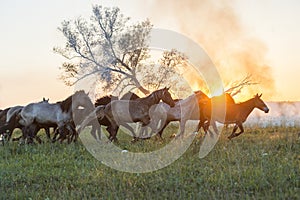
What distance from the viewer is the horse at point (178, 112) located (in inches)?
825

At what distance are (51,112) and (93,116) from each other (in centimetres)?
158

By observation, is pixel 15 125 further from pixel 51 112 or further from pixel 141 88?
pixel 141 88

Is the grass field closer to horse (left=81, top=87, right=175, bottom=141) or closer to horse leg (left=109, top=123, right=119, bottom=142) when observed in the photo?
horse leg (left=109, top=123, right=119, bottom=142)

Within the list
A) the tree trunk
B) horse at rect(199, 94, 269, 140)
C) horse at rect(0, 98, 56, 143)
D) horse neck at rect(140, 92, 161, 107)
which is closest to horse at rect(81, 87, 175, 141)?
horse neck at rect(140, 92, 161, 107)

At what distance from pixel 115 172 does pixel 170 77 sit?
2067 cm

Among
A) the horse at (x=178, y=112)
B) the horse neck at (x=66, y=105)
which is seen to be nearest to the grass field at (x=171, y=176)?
the horse neck at (x=66, y=105)

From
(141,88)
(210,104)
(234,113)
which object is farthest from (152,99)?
(141,88)

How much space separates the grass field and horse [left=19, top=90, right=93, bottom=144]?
3516mm

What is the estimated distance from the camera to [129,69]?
112 feet

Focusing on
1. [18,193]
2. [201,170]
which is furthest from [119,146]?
[18,193]

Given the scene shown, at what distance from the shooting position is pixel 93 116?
2088 centimetres

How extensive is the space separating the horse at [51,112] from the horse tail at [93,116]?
317 millimetres

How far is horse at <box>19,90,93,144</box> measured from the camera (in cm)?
1995

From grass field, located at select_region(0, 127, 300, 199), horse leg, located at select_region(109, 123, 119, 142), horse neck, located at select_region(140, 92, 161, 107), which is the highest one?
horse neck, located at select_region(140, 92, 161, 107)
